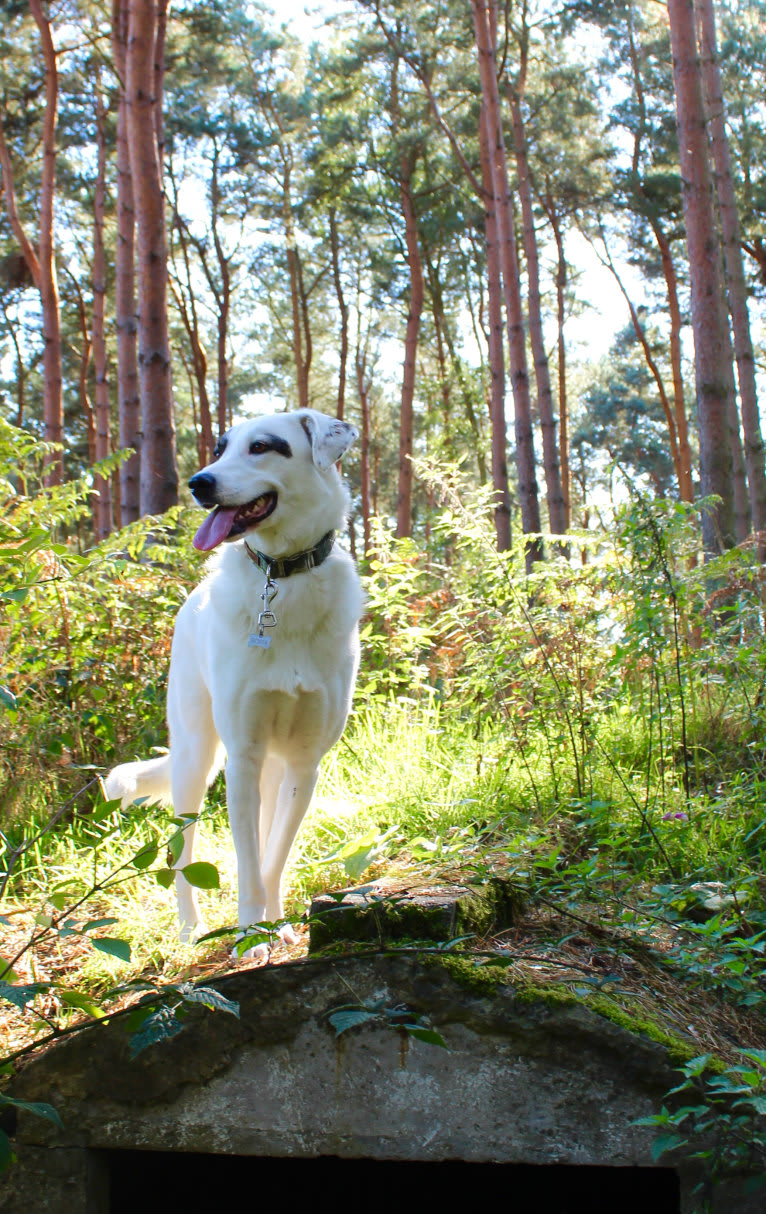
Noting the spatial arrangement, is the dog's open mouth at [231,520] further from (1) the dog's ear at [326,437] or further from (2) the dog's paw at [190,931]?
(2) the dog's paw at [190,931]

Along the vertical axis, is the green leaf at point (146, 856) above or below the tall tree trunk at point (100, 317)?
below

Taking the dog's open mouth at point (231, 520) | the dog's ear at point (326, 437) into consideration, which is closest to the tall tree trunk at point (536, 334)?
the dog's ear at point (326, 437)

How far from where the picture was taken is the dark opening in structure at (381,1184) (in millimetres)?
3207

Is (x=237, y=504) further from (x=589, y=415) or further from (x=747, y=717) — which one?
(x=589, y=415)

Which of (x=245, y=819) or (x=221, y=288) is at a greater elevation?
(x=221, y=288)

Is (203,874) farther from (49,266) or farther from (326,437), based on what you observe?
(49,266)

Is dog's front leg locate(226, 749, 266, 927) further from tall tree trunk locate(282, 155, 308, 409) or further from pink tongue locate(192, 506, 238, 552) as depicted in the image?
tall tree trunk locate(282, 155, 308, 409)

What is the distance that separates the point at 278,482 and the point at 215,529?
0.27m

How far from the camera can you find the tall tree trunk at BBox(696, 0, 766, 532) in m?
12.1

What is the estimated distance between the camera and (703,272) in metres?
8.41

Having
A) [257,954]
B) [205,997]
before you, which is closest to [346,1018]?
[205,997]

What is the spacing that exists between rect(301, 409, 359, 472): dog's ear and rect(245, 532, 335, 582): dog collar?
262 mm

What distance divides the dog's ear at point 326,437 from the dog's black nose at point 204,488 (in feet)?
1.31

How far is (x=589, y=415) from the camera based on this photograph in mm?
37781
